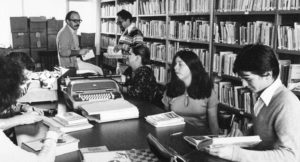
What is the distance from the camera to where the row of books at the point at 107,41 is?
7.49m

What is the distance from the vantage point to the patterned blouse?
321 centimetres

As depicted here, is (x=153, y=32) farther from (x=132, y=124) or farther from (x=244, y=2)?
(x=132, y=124)

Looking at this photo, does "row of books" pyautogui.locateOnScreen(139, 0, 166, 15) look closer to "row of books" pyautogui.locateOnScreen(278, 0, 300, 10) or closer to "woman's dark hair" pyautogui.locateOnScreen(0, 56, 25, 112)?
"row of books" pyautogui.locateOnScreen(278, 0, 300, 10)

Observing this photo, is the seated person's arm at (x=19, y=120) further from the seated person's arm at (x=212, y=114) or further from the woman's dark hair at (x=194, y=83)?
the seated person's arm at (x=212, y=114)

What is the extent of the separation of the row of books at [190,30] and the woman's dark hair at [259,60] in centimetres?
249

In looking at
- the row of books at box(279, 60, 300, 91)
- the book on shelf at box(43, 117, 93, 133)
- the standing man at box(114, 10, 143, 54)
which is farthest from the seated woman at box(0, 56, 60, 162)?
the standing man at box(114, 10, 143, 54)

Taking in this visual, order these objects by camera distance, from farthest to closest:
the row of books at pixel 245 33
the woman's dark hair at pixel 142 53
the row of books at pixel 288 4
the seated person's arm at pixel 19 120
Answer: the woman's dark hair at pixel 142 53, the row of books at pixel 245 33, the row of books at pixel 288 4, the seated person's arm at pixel 19 120

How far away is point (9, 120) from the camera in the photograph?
206 centimetres

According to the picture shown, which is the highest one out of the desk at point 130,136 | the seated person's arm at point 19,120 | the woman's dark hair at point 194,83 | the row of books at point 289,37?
the row of books at point 289,37

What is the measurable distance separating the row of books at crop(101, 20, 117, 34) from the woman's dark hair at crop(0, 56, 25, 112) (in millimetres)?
5850

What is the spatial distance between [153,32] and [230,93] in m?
2.15

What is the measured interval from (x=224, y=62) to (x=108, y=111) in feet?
6.62

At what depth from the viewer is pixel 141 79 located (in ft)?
10.7

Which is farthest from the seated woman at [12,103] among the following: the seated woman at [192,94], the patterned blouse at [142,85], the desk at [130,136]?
the patterned blouse at [142,85]
